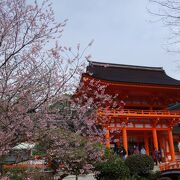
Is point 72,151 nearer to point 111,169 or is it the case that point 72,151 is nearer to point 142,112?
point 111,169

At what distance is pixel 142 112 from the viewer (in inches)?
960

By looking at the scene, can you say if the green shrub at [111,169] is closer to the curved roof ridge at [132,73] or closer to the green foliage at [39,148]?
the green foliage at [39,148]

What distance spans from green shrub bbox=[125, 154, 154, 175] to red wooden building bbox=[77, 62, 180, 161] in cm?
544

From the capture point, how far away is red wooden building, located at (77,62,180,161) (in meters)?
24.0

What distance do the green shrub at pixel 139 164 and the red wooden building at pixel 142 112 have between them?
544cm

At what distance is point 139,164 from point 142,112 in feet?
25.5

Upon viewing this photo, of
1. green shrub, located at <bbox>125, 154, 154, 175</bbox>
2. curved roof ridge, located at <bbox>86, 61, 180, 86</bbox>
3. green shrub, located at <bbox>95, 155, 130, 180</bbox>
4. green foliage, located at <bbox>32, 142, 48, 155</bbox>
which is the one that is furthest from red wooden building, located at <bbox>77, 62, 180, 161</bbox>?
green foliage, located at <bbox>32, 142, 48, 155</bbox>

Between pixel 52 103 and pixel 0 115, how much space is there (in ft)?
3.94

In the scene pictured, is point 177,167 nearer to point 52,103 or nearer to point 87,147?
point 87,147

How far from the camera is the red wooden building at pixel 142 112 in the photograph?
78.9 feet

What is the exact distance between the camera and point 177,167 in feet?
58.9

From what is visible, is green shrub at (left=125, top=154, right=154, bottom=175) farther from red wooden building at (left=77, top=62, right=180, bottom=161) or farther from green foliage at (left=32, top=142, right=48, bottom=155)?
green foliage at (left=32, top=142, right=48, bottom=155)

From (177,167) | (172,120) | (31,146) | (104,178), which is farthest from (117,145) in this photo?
(31,146)

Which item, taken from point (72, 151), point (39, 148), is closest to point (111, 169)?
point (72, 151)
